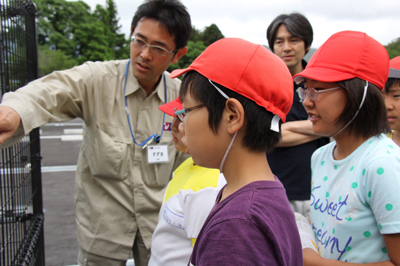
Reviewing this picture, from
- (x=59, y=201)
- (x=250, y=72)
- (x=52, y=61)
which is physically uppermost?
(x=250, y=72)

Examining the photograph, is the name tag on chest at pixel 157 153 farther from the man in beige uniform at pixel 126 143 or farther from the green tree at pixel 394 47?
the green tree at pixel 394 47

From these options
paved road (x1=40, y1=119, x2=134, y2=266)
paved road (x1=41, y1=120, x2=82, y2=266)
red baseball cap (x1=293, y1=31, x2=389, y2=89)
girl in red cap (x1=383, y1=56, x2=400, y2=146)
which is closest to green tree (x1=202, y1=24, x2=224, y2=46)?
paved road (x1=40, y1=119, x2=134, y2=266)

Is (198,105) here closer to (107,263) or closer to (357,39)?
(357,39)

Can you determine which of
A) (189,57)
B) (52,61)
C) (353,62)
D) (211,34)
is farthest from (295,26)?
(211,34)

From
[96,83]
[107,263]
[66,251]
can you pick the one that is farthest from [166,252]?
[66,251]

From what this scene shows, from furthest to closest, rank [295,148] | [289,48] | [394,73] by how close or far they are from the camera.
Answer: [289,48] → [295,148] → [394,73]

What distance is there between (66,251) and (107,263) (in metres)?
2.10

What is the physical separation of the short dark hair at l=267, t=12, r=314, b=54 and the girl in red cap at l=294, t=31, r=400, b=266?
117 centimetres

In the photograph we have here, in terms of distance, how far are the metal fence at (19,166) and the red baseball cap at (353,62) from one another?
1.85 m

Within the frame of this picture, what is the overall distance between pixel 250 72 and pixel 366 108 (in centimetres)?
78

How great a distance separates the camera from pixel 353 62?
1.48m

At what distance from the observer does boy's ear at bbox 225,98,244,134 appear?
97 cm

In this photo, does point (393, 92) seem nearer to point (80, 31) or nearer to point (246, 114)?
point (246, 114)

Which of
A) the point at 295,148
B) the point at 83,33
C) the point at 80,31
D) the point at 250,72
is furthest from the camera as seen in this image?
the point at 80,31
